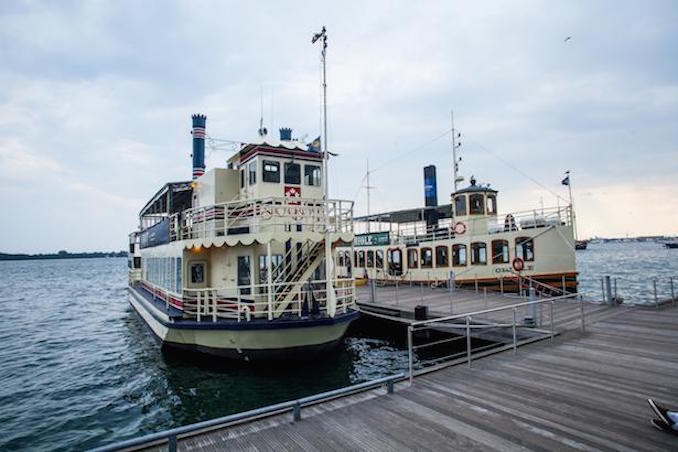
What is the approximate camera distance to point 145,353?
51.5 feet

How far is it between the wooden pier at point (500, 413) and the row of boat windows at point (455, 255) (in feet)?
45.0

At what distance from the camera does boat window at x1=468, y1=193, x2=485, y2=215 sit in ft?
85.6

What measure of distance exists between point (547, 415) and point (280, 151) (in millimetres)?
12619

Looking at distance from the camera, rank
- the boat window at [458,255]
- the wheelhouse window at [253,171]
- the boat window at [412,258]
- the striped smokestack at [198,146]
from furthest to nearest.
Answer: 1. the boat window at [412,258]
2. the boat window at [458,255]
3. the striped smokestack at [198,146]
4. the wheelhouse window at [253,171]

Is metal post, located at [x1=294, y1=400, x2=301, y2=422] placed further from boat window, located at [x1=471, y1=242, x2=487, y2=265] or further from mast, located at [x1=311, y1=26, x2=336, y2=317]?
boat window, located at [x1=471, y1=242, x2=487, y2=265]

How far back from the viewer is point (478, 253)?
24.3 metres

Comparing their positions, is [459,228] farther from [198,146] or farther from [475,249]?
[198,146]

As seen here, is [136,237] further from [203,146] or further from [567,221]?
[567,221]

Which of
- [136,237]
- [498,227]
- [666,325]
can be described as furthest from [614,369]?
[136,237]

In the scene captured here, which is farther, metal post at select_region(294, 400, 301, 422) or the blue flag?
the blue flag

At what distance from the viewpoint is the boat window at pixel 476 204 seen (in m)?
26.1

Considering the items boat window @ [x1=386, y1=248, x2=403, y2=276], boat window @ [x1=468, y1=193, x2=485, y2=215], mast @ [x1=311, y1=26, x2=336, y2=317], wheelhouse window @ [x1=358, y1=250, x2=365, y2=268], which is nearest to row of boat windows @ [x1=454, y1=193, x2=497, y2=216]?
boat window @ [x1=468, y1=193, x2=485, y2=215]

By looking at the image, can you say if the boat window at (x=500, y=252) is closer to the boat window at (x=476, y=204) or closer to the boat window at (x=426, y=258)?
the boat window at (x=476, y=204)

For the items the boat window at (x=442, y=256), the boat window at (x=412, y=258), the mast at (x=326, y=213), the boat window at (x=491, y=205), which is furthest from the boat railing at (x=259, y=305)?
the boat window at (x=491, y=205)
